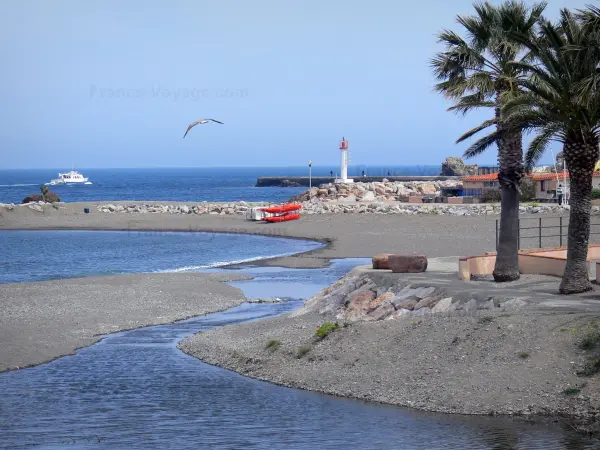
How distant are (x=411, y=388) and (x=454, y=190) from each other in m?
63.8

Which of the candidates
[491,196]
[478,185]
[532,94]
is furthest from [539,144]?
[478,185]

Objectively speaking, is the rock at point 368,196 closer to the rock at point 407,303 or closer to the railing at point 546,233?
the railing at point 546,233

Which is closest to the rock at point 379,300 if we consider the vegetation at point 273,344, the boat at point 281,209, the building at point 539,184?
the vegetation at point 273,344

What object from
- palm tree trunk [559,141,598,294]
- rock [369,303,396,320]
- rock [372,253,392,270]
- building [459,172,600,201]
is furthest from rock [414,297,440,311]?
building [459,172,600,201]

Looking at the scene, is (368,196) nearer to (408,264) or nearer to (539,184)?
(539,184)

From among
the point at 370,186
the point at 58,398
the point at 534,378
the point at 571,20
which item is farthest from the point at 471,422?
the point at 370,186

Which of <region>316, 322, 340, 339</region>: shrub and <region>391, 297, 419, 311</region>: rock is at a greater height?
<region>391, 297, 419, 311</region>: rock

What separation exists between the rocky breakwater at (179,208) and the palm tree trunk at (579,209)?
53.3 m

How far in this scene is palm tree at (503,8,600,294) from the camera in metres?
19.3

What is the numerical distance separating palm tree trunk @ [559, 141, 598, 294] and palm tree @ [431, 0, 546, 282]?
A: 1.81 m

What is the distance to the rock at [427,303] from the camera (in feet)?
71.2

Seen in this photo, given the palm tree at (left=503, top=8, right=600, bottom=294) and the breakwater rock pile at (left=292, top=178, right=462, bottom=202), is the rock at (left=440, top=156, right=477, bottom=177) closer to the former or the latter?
the breakwater rock pile at (left=292, top=178, right=462, bottom=202)

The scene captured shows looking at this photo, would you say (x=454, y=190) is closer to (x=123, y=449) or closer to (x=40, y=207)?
(x=40, y=207)

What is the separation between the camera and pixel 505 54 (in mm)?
22219
